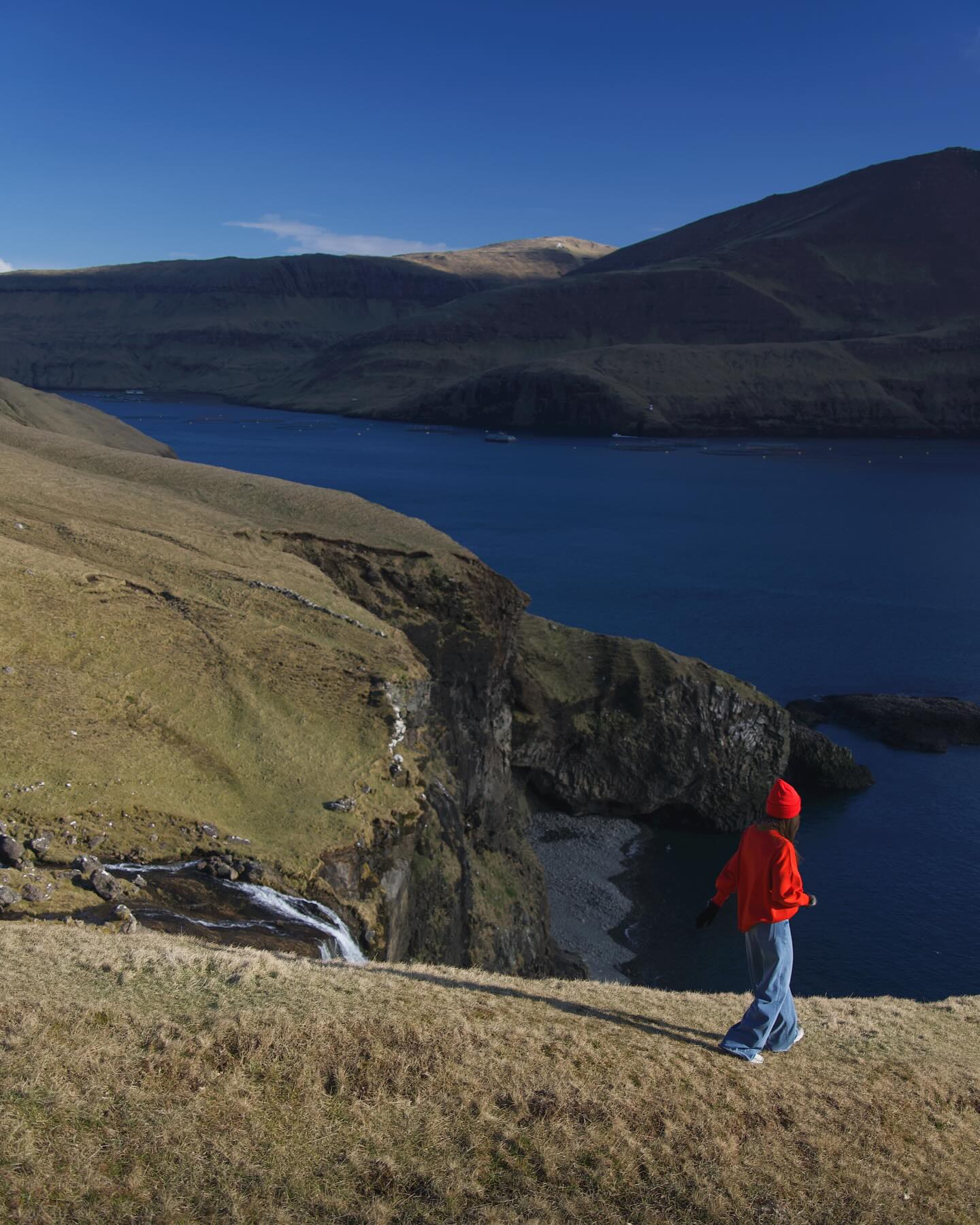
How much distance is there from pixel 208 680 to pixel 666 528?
309ft

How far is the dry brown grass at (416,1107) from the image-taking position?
28.1 feet

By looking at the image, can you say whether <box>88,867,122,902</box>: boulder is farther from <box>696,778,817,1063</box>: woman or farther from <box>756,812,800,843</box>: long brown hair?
<box>756,812,800,843</box>: long brown hair

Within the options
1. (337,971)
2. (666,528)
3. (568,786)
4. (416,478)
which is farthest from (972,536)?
(337,971)

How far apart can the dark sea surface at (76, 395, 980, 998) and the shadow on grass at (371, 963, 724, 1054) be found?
2166 centimetres

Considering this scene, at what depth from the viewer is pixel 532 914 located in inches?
1280

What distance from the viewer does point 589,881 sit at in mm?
40781

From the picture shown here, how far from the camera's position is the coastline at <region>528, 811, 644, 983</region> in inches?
1410

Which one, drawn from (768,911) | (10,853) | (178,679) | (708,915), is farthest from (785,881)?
(178,679)

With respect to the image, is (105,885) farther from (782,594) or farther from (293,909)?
(782,594)

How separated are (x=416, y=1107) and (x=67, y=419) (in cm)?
8427

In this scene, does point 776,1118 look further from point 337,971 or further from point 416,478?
point 416,478

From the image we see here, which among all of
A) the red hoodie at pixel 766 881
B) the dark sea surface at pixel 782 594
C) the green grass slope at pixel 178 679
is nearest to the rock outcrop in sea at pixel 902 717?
the dark sea surface at pixel 782 594

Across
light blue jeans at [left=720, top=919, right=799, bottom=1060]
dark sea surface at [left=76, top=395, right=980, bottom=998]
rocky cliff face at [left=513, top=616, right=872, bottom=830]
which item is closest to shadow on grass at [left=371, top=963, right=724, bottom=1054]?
light blue jeans at [left=720, top=919, right=799, bottom=1060]

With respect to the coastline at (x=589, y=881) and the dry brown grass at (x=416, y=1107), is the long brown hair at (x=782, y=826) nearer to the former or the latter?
the dry brown grass at (x=416, y=1107)
